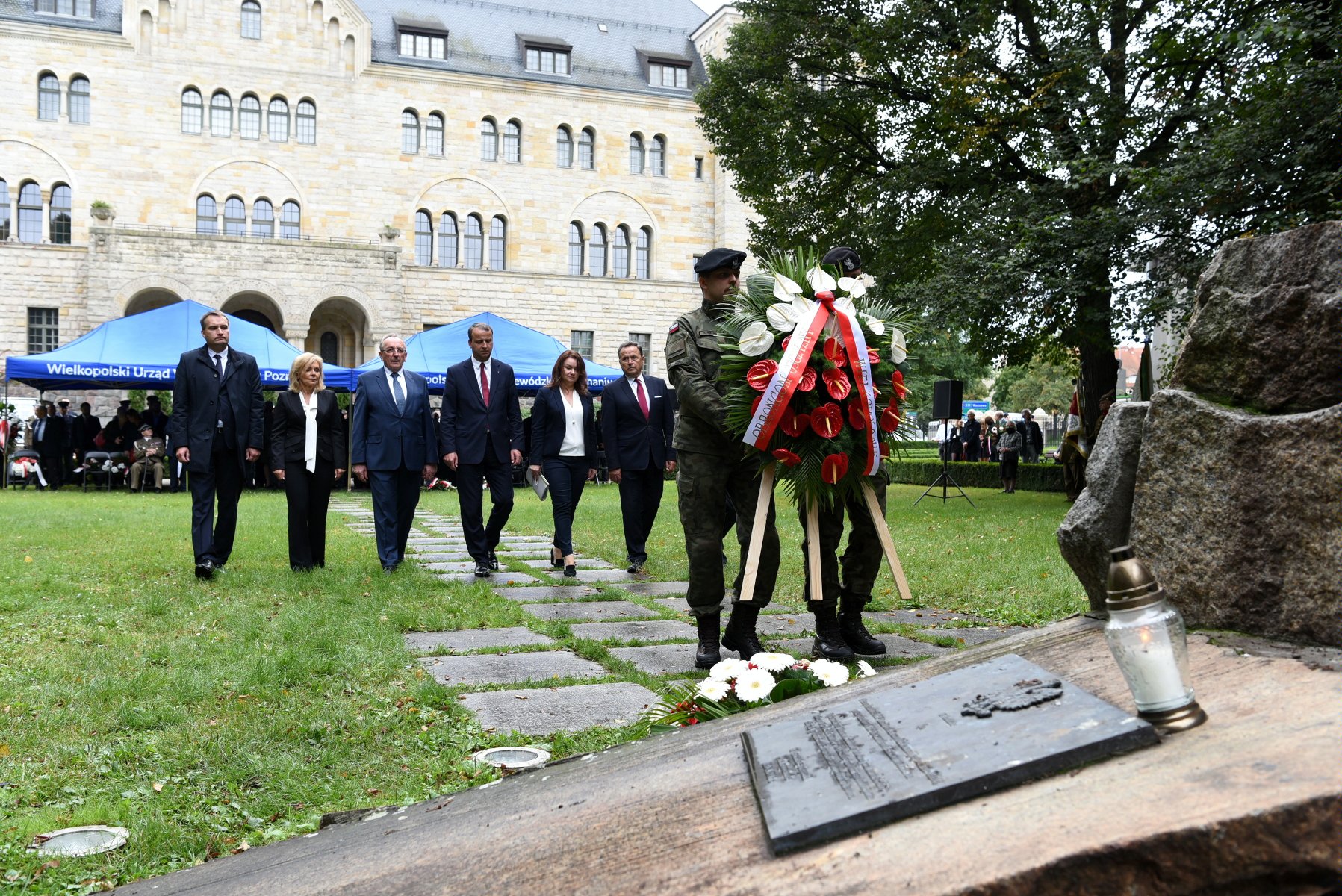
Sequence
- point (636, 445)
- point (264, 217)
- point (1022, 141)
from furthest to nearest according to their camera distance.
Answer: point (264, 217), point (1022, 141), point (636, 445)

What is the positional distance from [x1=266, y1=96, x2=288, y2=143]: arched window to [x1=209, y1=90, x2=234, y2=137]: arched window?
1.15m

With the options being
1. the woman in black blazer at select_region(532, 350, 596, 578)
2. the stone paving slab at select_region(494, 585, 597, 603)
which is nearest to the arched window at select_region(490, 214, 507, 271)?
the woman in black blazer at select_region(532, 350, 596, 578)

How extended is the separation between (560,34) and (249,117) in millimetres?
12730

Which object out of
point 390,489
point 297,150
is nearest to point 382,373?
point 390,489

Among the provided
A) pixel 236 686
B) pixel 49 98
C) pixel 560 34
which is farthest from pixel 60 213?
pixel 236 686

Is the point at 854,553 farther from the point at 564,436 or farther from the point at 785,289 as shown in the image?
the point at 564,436

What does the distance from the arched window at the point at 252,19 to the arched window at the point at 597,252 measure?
43.2ft

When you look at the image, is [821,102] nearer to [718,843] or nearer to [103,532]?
[103,532]

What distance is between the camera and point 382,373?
8.98m

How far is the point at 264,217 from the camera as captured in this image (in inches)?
1476

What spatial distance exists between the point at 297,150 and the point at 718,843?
39.3 m

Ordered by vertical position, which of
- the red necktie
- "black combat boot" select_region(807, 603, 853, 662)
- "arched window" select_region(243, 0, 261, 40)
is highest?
"arched window" select_region(243, 0, 261, 40)

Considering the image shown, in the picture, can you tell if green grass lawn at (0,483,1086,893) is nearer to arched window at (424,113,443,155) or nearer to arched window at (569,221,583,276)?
arched window at (424,113,443,155)

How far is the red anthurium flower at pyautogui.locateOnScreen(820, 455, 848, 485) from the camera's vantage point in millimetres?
4445
